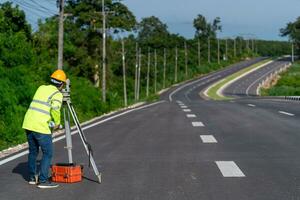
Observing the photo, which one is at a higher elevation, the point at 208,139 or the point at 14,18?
the point at 14,18

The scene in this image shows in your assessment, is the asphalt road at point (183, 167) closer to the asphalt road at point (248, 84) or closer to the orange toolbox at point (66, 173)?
the orange toolbox at point (66, 173)

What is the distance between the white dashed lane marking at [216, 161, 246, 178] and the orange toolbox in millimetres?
2273

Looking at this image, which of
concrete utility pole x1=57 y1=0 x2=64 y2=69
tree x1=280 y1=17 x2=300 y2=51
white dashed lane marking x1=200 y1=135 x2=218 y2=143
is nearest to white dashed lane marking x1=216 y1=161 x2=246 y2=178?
white dashed lane marking x1=200 y1=135 x2=218 y2=143

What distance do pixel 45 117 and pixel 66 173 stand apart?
901 millimetres

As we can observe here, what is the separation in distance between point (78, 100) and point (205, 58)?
13486cm

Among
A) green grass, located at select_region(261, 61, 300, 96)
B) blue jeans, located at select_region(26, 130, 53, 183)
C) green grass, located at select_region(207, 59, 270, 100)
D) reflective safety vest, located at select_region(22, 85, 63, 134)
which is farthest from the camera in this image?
Result: green grass, located at select_region(261, 61, 300, 96)

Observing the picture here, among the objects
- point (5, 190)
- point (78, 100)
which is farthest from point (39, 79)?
point (5, 190)

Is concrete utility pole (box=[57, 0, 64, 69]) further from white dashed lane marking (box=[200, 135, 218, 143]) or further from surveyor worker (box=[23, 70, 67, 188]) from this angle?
surveyor worker (box=[23, 70, 67, 188])

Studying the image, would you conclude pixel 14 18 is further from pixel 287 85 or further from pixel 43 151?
pixel 287 85

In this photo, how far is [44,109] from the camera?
8.26 meters

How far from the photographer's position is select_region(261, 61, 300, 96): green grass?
9025 cm

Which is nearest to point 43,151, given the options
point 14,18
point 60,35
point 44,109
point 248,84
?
point 44,109

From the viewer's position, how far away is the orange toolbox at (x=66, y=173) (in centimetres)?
848

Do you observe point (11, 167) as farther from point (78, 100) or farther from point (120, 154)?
point (78, 100)
